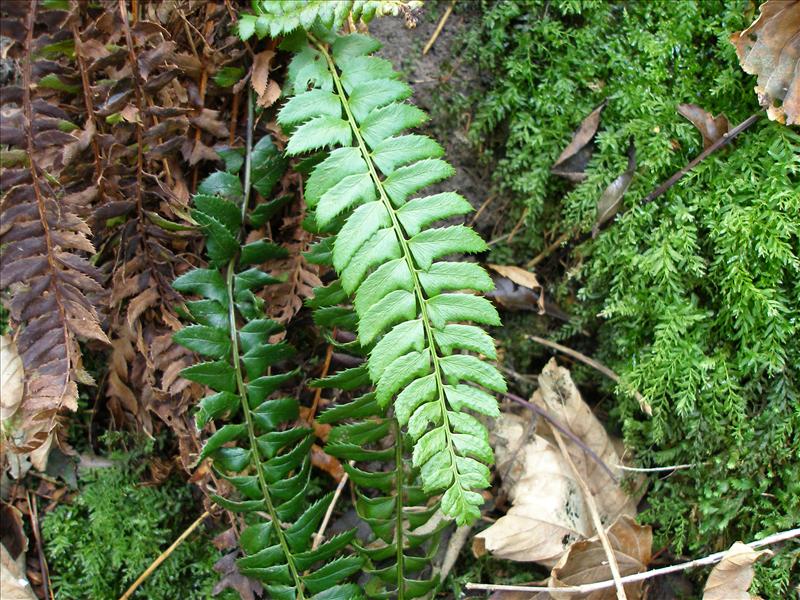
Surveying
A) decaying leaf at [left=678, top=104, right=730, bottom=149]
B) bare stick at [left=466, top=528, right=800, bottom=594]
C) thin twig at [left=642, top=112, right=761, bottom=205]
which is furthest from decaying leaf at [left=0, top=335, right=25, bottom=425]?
decaying leaf at [left=678, top=104, right=730, bottom=149]

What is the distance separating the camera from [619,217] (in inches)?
99.1

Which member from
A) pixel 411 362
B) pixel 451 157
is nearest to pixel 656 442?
pixel 411 362

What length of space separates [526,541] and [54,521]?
1641mm

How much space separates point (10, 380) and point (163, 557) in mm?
814

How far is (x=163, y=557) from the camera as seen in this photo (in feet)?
8.11

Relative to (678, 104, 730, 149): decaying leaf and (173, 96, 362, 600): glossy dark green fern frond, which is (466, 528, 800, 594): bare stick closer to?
(173, 96, 362, 600): glossy dark green fern frond

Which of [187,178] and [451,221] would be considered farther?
[451,221]

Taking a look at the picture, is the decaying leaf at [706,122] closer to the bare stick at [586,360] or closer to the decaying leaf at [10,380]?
the bare stick at [586,360]

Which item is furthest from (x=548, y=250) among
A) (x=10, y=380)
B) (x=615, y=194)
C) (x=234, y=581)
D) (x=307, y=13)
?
(x=10, y=380)

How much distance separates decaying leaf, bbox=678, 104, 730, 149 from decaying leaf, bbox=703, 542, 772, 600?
1.31 metres

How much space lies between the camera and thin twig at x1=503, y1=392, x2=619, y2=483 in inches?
99.4

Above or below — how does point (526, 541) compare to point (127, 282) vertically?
below

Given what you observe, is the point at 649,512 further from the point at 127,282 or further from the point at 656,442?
the point at 127,282

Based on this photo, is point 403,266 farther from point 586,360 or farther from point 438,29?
point 438,29
